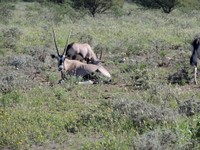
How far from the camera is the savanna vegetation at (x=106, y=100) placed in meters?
7.75

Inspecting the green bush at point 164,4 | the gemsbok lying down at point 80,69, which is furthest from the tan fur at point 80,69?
the green bush at point 164,4

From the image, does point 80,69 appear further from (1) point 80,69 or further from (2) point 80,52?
(2) point 80,52

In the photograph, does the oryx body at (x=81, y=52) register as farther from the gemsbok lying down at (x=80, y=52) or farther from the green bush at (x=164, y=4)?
the green bush at (x=164, y=4)

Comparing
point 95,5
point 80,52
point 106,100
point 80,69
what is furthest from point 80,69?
point 95,5

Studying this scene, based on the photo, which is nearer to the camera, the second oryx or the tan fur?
the tan fur

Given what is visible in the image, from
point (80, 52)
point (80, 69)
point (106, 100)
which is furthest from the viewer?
point (80, 52)

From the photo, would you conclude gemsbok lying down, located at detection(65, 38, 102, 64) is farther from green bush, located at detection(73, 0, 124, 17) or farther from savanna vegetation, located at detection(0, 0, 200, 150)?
green bush, located at detection(73, 0, 124, 17)

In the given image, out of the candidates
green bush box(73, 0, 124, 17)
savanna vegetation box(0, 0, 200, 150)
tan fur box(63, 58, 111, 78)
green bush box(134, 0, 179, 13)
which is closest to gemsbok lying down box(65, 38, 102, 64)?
savanna vegetation box(0, 0, 200, 150)

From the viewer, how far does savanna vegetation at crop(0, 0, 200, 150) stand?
25.4 ft

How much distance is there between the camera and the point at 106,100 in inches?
402

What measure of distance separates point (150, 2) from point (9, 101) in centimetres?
3185

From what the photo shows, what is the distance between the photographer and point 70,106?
32.7ft

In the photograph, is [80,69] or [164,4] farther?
[164,4]

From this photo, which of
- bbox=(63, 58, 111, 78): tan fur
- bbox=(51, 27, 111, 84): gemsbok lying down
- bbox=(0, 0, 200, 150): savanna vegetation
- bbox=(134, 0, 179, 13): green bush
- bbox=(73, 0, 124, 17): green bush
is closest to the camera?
bbox=(0, 0, 200, 150): savanna vegetation
